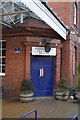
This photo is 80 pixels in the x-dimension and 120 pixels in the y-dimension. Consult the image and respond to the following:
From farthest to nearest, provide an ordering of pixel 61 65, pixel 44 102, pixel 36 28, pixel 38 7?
1. pixel 61 65
2. pixel 36 28
3. pixel 44 102
4. pixel 38 7

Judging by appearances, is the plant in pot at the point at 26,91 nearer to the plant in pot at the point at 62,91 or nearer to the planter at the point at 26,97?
the planter at the point at 26,97

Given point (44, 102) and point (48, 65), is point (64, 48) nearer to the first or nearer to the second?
point (48, 65)

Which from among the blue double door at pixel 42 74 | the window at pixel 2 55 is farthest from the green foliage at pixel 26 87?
the window at pixel 2 55

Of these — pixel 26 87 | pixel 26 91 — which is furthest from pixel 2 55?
pixel 26 91

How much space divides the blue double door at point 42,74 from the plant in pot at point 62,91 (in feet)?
2.69

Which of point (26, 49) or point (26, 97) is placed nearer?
point (26, 97)

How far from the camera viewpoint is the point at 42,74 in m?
16.3

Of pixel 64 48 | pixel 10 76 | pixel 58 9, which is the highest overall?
pixel 58 9

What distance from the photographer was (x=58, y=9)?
59.0ft

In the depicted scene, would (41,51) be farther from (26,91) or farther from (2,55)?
(26,91)

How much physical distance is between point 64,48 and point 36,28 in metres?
2.54

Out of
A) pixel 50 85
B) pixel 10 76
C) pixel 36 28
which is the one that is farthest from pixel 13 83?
pixel 36 28

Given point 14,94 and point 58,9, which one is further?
point 58,9

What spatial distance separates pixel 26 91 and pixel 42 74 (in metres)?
2.00
